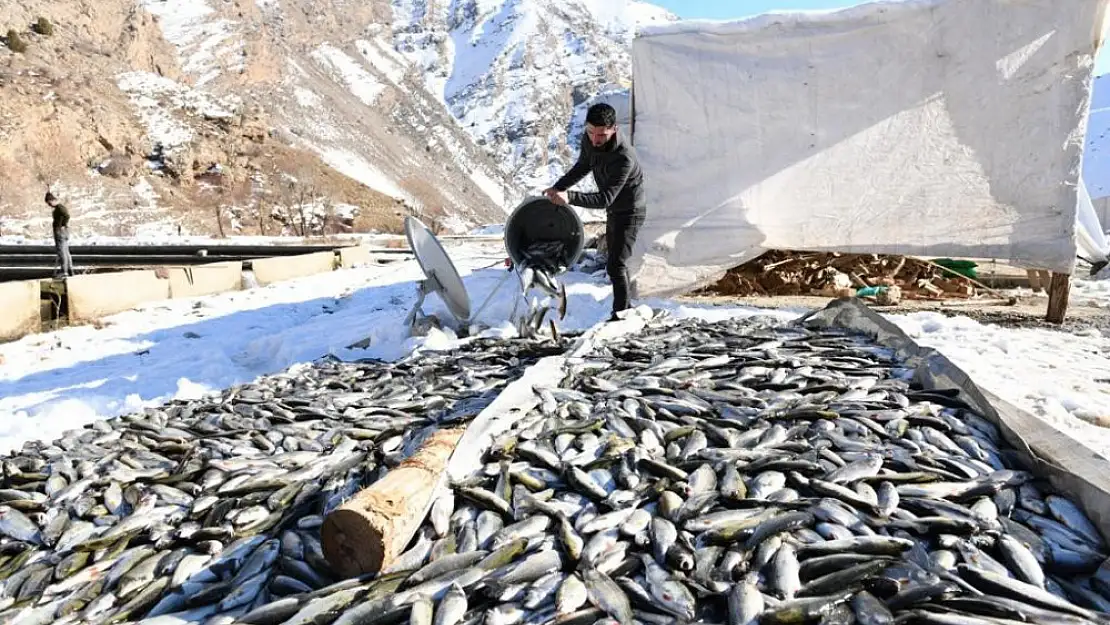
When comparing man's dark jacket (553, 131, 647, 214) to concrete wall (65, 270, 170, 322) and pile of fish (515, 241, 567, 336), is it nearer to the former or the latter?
pile of fish (515, 241, 567, 336)

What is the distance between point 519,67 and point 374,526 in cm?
13678

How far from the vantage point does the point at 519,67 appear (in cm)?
13012

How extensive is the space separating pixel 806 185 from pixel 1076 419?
4.81 metres

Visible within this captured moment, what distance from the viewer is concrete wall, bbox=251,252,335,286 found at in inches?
491

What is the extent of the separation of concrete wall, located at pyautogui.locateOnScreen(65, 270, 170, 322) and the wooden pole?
1165 cm

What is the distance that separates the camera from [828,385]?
146 inches

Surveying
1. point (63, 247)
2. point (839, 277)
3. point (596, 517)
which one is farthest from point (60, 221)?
point (839, 277)

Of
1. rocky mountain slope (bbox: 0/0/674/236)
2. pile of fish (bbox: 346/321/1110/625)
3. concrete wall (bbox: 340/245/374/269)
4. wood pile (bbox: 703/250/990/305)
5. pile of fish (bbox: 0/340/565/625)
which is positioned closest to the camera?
pile of fish (bbox: 346/321/1110/625)

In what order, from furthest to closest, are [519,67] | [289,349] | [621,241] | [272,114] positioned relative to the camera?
[519,67] < [272,114] < [289,349] < [621,241]

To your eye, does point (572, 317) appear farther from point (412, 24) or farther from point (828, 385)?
point (412, 24)

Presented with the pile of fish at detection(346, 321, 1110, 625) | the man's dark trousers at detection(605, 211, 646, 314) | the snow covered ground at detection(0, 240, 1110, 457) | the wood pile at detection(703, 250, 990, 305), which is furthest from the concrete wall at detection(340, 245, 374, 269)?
the pile of fish at detection(346, 321, 1110, 625)

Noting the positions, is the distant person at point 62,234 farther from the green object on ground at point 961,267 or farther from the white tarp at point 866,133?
the green object on ground at point 961,267

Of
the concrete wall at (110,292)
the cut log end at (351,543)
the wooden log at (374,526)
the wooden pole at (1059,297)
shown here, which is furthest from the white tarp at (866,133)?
the concrete wall at (110,292)

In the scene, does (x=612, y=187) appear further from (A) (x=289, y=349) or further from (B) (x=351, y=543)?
(B) (x=351, y=543)
